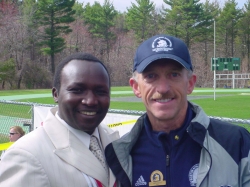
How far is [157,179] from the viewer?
239 cm

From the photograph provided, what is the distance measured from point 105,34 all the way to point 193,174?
6207 cm

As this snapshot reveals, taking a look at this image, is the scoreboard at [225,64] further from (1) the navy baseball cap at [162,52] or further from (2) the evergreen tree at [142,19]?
(2) the evergreen tree at [142,19]

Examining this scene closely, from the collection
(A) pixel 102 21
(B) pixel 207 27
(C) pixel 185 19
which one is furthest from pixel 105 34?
(B) pixel 207 27

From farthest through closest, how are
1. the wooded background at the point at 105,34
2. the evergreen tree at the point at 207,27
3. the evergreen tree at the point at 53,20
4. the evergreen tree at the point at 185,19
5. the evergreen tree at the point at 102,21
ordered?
1. the evergreen tree at the point at 102,21
2. the evergreen tree at the point at 207,27
3. the evergreen tree at the point at 185,19
4. the evergreen tree at the point at 53,20
5. the wooded background at the point at 105,34

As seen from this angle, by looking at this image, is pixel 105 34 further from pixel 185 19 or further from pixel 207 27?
pixel 207 27

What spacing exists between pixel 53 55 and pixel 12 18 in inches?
257

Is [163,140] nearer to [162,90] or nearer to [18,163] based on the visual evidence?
[162,90]

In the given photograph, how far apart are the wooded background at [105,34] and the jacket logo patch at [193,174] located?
41.3 m

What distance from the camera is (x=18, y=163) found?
2.14 m

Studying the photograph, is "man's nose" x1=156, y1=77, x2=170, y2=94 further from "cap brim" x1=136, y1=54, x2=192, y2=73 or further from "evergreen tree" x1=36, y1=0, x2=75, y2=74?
"evergreen tree" x1=36, y1=0, x2=75, y2=74

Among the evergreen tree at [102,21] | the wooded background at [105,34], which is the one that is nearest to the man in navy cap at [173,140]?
the wooded background at [105,34]

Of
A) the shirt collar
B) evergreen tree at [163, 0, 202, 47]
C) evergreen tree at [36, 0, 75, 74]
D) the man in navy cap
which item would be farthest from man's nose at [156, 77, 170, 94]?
evergreen tree at [163, 0, 202, 47]

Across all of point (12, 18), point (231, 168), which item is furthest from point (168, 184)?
point (12, 18)

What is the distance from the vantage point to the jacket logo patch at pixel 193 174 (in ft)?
7.63
